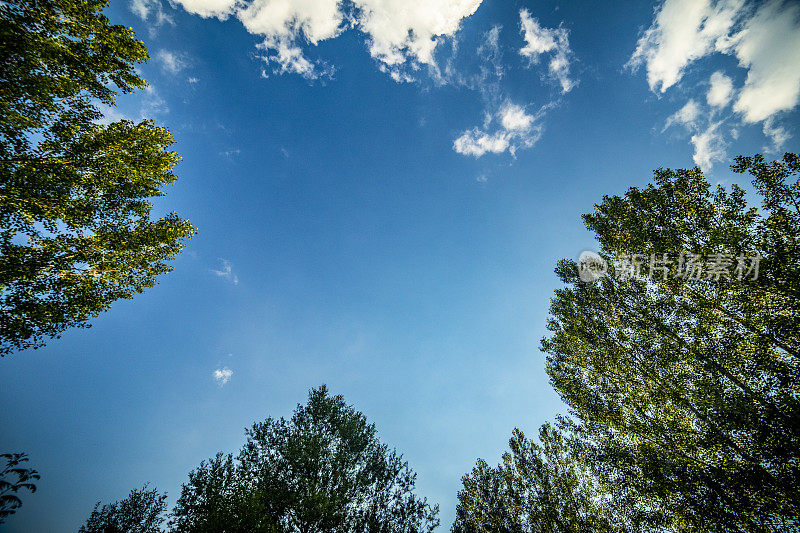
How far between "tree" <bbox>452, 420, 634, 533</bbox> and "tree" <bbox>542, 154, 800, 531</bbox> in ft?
6.53

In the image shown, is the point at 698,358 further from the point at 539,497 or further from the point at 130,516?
the point at 130,516

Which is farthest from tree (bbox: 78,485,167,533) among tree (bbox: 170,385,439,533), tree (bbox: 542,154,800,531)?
tree (bbox: 542,154,800,531)

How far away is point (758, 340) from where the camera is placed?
8523mm

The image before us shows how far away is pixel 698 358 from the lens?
945 centimetres

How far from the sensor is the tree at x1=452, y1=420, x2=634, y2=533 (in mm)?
11047

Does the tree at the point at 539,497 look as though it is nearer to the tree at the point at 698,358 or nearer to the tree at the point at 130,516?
the tree at the point at 698,358

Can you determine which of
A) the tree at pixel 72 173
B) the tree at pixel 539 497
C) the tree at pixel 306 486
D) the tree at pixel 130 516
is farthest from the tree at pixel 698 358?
the tree at pixel 130 516

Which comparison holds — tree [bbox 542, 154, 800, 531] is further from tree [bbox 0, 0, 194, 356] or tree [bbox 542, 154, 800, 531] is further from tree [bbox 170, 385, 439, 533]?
tree [bbox 0, 0, 194, 356]

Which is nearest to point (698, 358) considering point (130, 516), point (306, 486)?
point (306, 486)

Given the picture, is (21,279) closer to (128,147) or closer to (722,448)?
(128,147)

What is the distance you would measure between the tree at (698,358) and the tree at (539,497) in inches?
78.3

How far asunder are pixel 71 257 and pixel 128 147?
4548mm

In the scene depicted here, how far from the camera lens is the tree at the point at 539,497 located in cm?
1105

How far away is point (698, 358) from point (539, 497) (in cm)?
979
